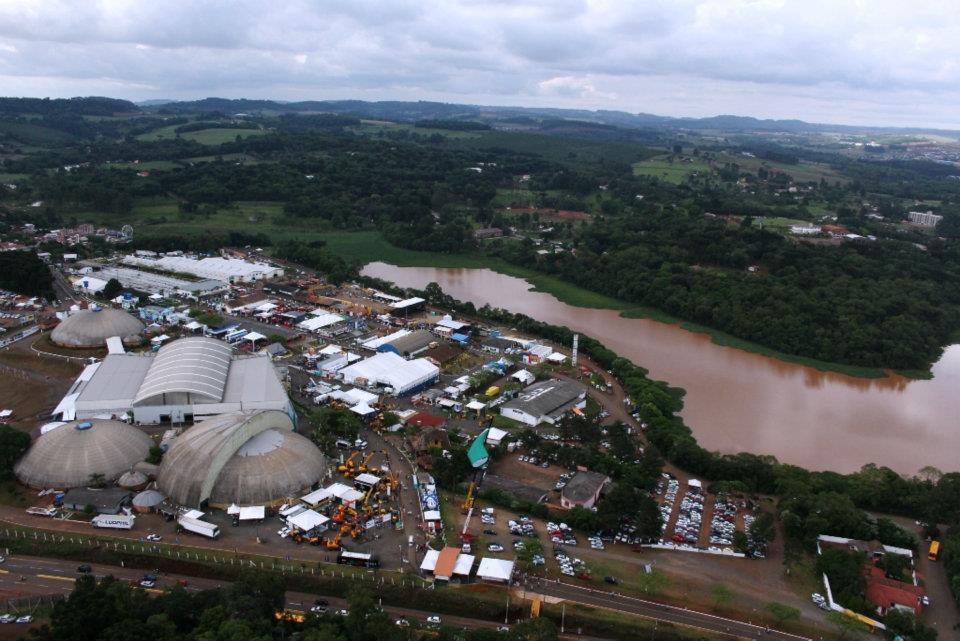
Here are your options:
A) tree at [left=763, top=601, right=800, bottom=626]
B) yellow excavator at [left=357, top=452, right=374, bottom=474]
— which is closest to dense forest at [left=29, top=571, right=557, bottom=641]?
tree at [left=763, top=601, right=800, bottom=626]

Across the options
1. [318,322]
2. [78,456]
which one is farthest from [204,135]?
[78,456]

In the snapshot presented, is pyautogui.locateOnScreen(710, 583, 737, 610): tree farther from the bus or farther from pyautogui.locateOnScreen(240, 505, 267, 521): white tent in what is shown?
pyautogui.locateOnScreen(240, 505, 267, 521): white tent

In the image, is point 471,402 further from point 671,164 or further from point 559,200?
point 671,164

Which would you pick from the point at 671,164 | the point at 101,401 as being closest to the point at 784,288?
the point at 101,401

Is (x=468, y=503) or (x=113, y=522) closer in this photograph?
(x=113, y=522)

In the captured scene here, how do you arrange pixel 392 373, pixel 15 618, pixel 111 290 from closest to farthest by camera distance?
pixel 15 618 < pixel 392 373 < pixel 111 290

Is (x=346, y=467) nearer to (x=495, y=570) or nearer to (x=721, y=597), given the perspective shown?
(x=495, y=570)
